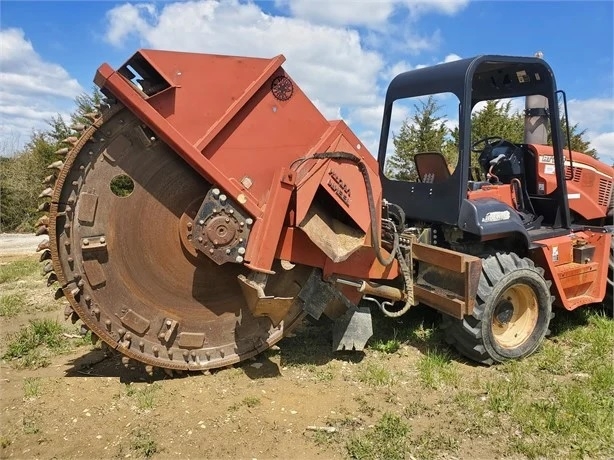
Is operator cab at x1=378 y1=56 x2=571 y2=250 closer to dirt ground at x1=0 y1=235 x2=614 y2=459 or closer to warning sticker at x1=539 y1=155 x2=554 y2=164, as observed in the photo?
warning sticker at x1=539 y1=155 x2=554 y2=164

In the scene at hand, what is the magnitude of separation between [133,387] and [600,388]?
338 centimetres

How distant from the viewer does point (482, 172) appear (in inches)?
212

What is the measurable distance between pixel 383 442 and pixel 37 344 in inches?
126

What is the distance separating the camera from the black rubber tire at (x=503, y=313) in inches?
157

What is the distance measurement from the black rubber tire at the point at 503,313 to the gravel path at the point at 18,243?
31.4 feet

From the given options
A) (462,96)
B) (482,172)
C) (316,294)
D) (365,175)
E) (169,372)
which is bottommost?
(169,372)

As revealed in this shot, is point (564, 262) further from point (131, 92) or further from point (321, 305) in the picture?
point (131, 92)

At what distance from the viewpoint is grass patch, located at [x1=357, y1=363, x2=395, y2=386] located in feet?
12.4

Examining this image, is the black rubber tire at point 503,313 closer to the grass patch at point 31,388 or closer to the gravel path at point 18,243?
the grass patch at point 31,388

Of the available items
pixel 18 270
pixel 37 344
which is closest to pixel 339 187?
pixel 37 344

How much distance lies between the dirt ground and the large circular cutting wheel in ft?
1.00

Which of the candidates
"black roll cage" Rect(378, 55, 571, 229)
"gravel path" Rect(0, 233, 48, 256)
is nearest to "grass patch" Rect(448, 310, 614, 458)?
"black roll cage" Rect(378, 55, 571, 229)

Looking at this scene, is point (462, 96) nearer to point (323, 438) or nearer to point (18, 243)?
point (323, 438)

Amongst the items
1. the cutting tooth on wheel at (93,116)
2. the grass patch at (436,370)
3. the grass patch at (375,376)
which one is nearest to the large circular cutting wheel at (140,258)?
the cutting tooth on wheel at (93,116)
